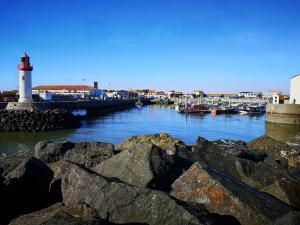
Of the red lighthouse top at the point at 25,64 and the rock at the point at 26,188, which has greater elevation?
the red lighthouse top at the point at 25,64

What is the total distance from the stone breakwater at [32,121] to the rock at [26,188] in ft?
82.7

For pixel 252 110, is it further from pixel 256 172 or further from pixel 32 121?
pixel 256 172

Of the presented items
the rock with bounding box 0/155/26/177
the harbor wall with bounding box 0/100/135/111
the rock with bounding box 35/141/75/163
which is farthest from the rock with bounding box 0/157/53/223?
the harbor wall with bounding box 0/100/135/111

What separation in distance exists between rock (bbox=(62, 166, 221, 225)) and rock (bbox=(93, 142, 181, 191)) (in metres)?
0.86

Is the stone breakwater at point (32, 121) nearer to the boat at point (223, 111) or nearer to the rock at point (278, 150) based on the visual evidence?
the rock at point (278, 150)

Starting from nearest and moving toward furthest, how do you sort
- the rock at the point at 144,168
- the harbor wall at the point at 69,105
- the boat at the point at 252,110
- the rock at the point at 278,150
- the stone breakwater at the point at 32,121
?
the rock at the point at 144,168, the rock at the point at 278,150, the stone breakwater at the point at 32,121, the harbor wall at the point at 69,105, the boat at the point at 252,110

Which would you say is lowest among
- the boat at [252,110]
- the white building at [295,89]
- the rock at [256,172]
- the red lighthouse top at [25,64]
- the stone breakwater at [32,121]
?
the boat at [252,110]

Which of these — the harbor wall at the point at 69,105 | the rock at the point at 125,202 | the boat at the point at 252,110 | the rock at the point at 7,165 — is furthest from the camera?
the boat at the point at 252,110

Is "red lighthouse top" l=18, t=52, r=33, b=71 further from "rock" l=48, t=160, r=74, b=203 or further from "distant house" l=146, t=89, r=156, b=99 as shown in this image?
"distant house" l=146, t=89, r=156, b=99

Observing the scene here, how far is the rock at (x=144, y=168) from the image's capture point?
6.11 metres

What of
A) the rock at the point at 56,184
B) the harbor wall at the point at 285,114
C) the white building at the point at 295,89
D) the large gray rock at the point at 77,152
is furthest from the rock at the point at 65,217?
the white building at the point at 295,89

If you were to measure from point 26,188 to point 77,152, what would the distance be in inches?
104

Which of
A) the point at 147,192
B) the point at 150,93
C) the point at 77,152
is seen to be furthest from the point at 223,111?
the point at 150,93

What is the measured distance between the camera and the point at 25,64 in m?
36.6
